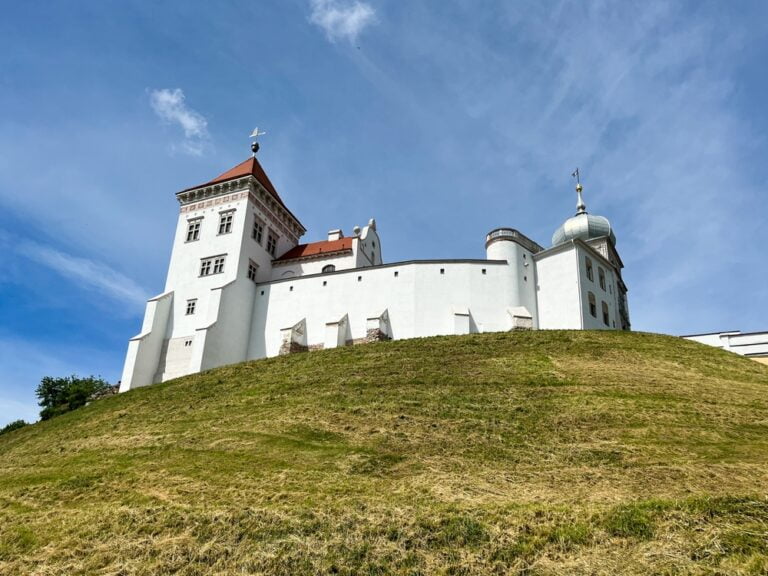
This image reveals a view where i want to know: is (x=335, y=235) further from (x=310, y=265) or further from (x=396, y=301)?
(x=396, y=301)

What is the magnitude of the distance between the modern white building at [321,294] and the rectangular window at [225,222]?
9cm

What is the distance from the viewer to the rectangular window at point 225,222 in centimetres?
4119

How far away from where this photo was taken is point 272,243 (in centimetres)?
4444

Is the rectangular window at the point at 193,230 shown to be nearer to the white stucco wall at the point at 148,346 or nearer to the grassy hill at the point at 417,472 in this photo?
the white stucco wall at the point at 148,346

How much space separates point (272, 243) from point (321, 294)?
815cm

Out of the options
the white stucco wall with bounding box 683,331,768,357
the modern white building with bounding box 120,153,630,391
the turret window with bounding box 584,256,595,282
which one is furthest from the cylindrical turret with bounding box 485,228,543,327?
the white stucco wall with bounding box 683,331,768,357

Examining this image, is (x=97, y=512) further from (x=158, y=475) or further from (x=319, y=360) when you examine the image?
(x=319, y=360)

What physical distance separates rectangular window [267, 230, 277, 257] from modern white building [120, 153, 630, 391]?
69cm

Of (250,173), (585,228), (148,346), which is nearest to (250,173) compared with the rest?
(250,173)

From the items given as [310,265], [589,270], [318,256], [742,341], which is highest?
[318,256]

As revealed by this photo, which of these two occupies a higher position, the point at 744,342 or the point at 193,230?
the point at 193,230

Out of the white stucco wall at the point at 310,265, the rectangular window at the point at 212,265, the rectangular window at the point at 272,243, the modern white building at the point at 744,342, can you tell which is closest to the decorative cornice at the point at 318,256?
the white stucco wall at the point at 310,265

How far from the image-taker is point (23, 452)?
20844mm

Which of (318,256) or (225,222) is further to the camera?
(318,256)
